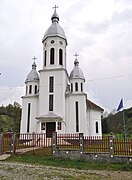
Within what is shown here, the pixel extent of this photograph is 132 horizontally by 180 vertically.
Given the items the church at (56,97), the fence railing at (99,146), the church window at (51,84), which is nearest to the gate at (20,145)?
the fence railing at (99,146)

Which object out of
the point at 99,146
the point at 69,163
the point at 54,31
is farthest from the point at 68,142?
the point at 54,31

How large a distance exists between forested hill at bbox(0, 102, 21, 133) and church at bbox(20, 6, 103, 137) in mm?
15538

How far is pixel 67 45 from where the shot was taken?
116 ft

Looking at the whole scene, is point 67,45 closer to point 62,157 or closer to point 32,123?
point 32,123

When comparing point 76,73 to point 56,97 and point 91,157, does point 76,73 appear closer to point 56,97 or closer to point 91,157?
point 56,97

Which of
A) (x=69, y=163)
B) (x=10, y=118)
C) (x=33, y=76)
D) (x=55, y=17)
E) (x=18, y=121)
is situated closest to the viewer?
(x=69, y=163)

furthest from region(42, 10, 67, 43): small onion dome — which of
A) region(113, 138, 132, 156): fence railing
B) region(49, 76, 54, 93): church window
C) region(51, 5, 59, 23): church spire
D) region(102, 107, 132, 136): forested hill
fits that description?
region(102, 107, 132, 136): forested hill

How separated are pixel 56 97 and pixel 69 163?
1691 centimetres

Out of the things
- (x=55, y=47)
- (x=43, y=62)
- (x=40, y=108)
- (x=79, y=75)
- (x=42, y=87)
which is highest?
(x=55, y=47)

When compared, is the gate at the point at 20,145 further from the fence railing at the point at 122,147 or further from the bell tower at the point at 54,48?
the bell tower at the point at 54,48

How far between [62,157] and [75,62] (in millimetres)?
22115

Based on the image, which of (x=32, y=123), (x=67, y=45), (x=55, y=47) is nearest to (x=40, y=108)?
(x=32, y=123)

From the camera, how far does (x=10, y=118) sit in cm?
5412

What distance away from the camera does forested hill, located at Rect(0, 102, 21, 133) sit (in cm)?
4791
